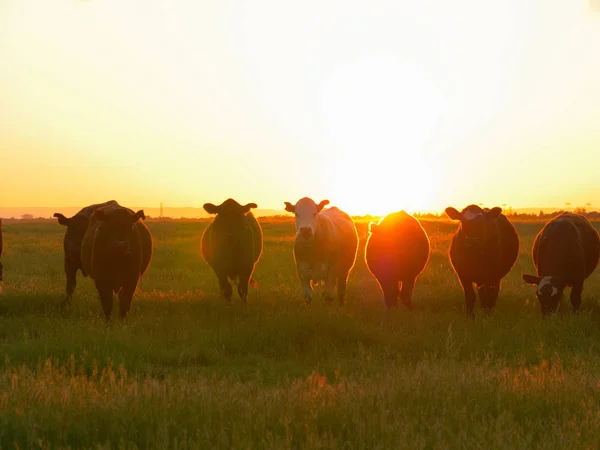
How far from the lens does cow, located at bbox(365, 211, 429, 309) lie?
36.5 ft

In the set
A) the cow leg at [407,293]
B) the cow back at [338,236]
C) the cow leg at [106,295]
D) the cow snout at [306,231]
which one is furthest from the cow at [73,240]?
the cow leg at [407,293]

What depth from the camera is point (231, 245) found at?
39.1 ft

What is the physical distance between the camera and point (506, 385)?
18.5 ft

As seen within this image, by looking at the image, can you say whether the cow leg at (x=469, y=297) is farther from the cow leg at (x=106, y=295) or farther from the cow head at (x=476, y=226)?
the cow leg at (x=106, y=295)

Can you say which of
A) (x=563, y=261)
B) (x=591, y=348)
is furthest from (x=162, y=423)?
(x=563, y=261)

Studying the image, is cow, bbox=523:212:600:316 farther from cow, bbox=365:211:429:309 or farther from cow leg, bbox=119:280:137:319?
cow leg, bbox=119:280:137:319

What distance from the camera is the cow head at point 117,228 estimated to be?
9.86 meters

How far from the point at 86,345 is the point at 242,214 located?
4.98 meters

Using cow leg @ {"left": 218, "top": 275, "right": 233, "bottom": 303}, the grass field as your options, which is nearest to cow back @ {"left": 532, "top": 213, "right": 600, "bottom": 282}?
the grass field

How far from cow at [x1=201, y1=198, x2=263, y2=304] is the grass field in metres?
0.51

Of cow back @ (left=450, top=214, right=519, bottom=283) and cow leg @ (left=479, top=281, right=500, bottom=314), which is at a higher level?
cow back @ (left=450, top=214, right=519, bottom=283)

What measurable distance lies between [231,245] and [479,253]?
15.6ft

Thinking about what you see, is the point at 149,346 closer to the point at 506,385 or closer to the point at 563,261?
the point at 506,385

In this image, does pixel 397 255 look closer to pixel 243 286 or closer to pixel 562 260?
pixel 562 260
